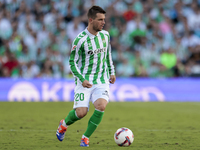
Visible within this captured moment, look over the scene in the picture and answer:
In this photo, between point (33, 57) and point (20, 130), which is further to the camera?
point (33, 57)

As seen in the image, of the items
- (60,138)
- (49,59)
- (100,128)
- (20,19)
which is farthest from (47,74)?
(60,138)

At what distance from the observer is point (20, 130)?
24.0 feet

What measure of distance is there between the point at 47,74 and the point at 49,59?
672 millimetres

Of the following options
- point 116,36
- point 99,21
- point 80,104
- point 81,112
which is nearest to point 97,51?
point 99,21

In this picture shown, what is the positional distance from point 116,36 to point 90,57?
35.9 ft

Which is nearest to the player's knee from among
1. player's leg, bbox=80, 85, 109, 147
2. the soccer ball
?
player's leg, bbox=80, 85, 109, 147

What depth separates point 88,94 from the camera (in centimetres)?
564

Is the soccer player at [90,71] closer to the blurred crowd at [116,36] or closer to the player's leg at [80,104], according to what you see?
the player's leg at [80,104]

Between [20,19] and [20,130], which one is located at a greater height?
[20,19]

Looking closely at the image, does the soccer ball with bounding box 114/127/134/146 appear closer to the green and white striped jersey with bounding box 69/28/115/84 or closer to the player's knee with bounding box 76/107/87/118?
the player's knee with bounding box 76/107/87/118

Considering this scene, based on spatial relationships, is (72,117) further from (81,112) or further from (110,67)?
(110,67)

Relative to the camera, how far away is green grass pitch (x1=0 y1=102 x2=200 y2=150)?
5.64 metres

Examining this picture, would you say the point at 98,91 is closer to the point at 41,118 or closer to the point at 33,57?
the point at 41,118

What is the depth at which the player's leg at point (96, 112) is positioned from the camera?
18.1 ft
